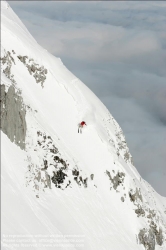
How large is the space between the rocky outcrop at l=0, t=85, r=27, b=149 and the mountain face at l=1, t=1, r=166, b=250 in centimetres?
7

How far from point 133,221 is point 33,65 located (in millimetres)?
16550

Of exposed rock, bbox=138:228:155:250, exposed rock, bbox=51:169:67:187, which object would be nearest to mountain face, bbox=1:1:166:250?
exposed rock, bbox=138:228:155:250

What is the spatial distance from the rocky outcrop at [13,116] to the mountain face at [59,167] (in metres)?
0.07

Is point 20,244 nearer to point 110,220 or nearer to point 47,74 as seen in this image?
point 110,220

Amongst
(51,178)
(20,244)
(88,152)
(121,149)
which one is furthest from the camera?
(121,149)

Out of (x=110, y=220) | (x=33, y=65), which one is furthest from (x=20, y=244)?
(x=33, y=65)

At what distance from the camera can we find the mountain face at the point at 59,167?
103 feet

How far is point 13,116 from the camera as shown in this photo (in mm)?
33875

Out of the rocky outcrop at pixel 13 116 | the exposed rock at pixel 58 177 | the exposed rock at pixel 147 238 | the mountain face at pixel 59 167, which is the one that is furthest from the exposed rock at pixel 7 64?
the exposed rock at pixel 147 238

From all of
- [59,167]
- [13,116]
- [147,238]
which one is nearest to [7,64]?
[13,116]

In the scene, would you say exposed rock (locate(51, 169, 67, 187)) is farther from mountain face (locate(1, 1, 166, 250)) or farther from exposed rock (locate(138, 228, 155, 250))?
exposed rock (locate(138, 228, 155, 250))

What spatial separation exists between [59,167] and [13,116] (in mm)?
6094

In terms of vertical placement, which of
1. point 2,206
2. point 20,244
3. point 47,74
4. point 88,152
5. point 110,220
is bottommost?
Result: point 20,244

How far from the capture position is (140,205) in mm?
42938
